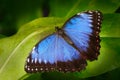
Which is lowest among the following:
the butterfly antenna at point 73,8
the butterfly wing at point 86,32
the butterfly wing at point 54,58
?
the butterfly wing at point 54,58

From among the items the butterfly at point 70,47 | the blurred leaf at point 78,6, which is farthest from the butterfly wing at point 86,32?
the blurred leaf at point 78,6

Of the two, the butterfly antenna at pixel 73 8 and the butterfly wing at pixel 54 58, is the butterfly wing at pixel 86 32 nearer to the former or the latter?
the butterfly wing at pixel 54 58

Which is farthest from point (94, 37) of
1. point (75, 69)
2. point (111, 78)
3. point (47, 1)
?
point (47, 1)

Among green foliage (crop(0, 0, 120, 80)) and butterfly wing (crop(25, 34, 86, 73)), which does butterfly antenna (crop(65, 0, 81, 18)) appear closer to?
green foliage (crop(0, 0, 120, 80))

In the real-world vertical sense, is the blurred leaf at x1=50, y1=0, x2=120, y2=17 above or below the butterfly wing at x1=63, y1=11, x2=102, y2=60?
above

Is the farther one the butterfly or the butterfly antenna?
the butterfly antenna

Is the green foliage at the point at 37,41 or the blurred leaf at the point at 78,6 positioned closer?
the green foliage at the point at 37,41

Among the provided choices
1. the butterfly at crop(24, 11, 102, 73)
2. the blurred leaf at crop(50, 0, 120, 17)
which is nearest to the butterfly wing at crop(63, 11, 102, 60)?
the butterfly at crop(24, 11, 102, 73)
